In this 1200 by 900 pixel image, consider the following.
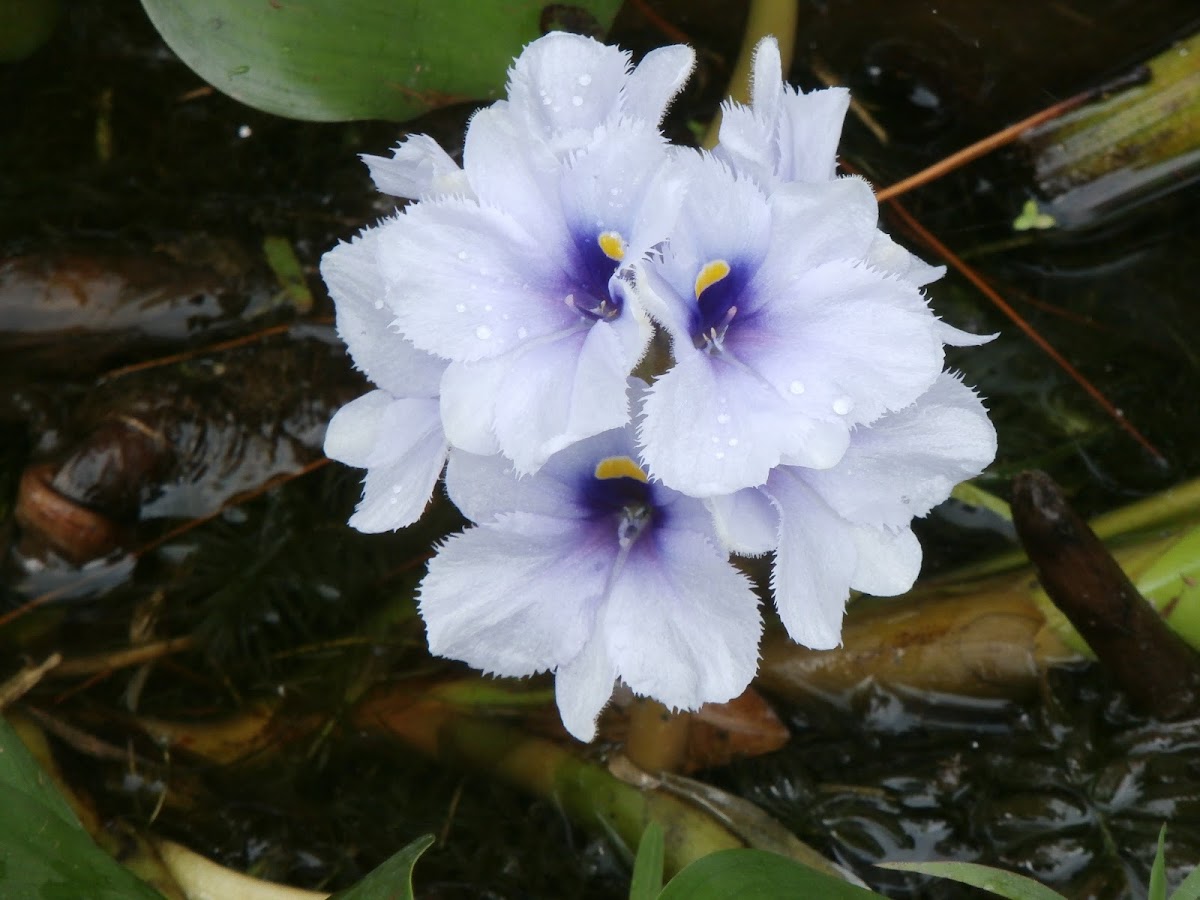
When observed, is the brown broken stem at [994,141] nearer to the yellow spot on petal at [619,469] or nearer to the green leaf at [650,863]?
the yellow spot on petal at [619,469]

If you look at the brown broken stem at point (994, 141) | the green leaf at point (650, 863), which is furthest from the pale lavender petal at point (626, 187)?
the brown broken stem at point (994, 141)

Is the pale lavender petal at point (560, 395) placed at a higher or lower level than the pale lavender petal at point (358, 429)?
higher

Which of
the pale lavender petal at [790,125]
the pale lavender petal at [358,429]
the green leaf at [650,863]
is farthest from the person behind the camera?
the green leaf at [650,863]

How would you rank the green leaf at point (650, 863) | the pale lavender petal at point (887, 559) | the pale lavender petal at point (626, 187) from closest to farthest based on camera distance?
the pale lavender petal at point (626, 187) < the pale lavender petal at point (887, 559) < the green leaf at point (650, 863)

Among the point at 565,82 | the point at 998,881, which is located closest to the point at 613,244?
the point at 565,82

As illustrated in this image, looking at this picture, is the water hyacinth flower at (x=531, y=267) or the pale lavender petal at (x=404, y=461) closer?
the water hyacinth flower at (x=531, y=267)

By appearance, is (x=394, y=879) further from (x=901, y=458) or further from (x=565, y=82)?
(x=565, y=82)

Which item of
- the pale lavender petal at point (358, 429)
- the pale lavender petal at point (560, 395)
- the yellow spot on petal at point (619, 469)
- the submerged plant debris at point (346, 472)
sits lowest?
the submerged plant debris at point (346, 472)
